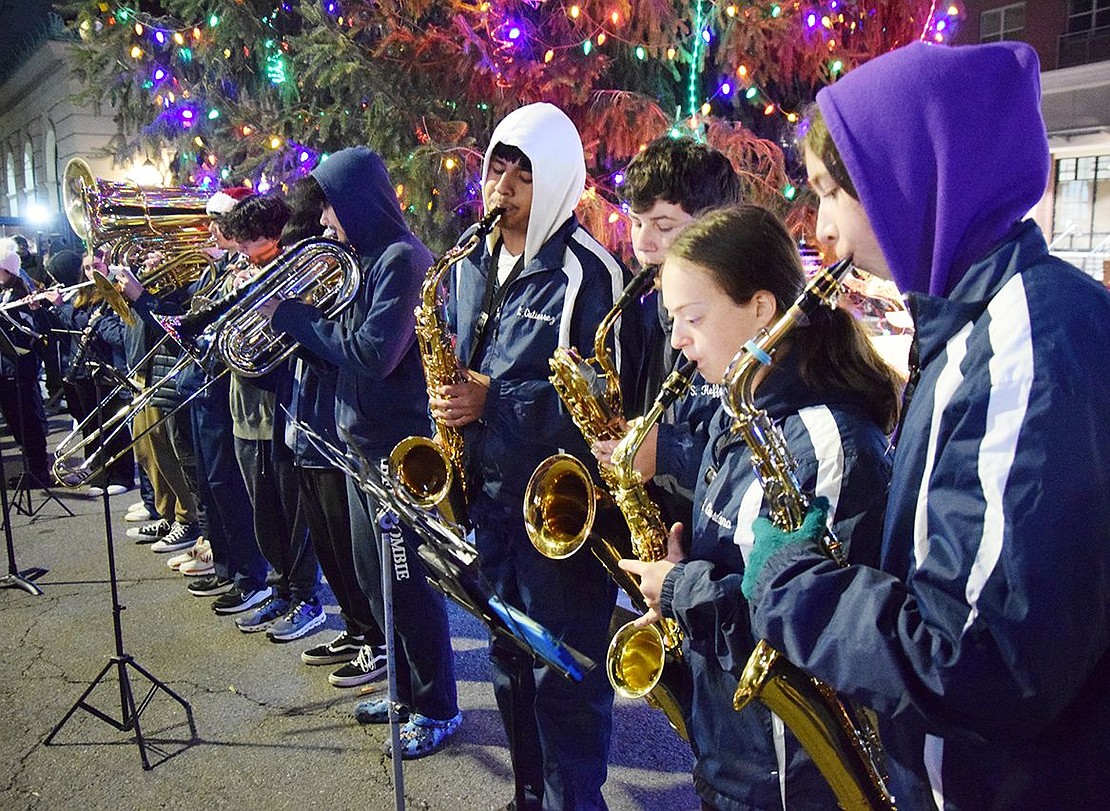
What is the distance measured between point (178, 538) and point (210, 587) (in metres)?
1.13

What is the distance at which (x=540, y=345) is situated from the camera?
281cm

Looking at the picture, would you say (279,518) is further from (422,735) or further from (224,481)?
(422,735)

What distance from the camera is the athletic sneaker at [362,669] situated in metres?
4.11

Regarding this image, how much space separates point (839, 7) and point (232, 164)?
5000 mm

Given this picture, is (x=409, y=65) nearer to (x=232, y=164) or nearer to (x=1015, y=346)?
(x=232, y=164)

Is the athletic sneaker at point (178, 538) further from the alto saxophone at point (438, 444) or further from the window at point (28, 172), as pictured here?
the window at point (28, 172)

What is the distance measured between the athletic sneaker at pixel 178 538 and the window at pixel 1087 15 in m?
16.5


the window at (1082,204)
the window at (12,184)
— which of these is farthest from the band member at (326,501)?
the window at (12,184)

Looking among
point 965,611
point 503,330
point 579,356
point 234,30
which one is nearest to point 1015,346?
point 965,611

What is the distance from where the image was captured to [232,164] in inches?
291

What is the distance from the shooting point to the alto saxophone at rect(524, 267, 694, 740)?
214cm

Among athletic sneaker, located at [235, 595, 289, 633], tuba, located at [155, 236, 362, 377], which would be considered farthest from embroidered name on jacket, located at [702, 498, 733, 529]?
athletic sneaker, located at [235, 595, 289, 633]

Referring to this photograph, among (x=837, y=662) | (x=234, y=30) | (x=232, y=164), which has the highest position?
(x=234, y=30)

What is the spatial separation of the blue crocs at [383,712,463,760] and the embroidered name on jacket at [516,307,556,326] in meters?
1.81
